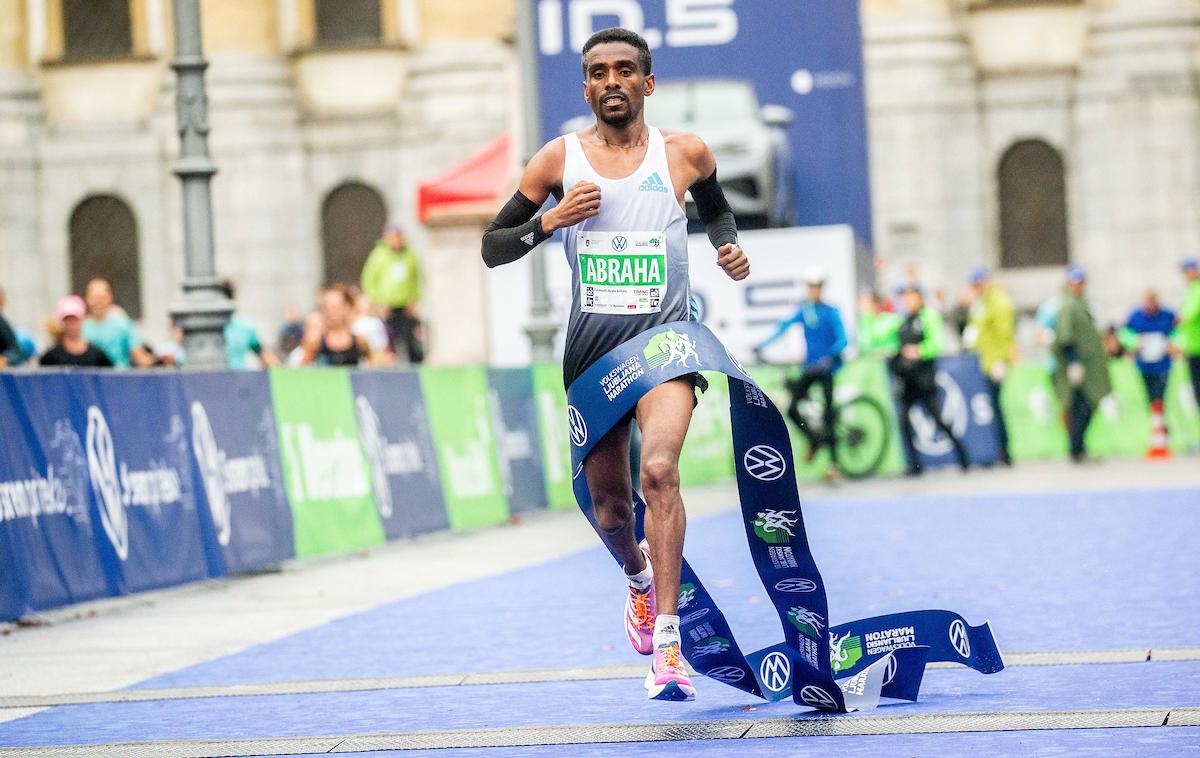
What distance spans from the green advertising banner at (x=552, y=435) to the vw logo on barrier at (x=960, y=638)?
11368 mm

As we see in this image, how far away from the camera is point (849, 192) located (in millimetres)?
24672

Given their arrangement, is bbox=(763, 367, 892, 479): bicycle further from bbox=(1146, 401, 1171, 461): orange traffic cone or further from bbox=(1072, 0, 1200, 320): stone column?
bbox=(1072, 0, 1200, 320): stone column

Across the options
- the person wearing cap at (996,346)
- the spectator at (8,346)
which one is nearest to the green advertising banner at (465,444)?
the spectator at (8,346)

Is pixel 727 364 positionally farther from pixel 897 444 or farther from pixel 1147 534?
pixel 897 444

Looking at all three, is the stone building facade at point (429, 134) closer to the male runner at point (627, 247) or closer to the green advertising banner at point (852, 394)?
the green advertising banner at point (852, 394)

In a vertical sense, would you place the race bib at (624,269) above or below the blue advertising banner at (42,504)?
above

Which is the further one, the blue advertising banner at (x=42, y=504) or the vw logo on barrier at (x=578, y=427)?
the blue advertising banner at (x=42, y=504)

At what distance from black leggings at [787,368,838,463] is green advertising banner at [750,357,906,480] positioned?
577 mm

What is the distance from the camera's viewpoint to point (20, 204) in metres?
39.3

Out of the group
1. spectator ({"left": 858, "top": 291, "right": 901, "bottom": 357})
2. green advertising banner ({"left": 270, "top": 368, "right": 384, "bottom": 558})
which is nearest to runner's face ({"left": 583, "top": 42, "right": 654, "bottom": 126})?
green advertising banner ({"left": 270, "top": 368, "right": 384, "bottom": 558})

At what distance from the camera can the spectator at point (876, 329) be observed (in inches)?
920

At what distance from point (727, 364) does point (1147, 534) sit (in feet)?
23.8

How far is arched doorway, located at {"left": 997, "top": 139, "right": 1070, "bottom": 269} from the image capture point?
3828 cm

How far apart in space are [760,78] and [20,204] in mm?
18577
